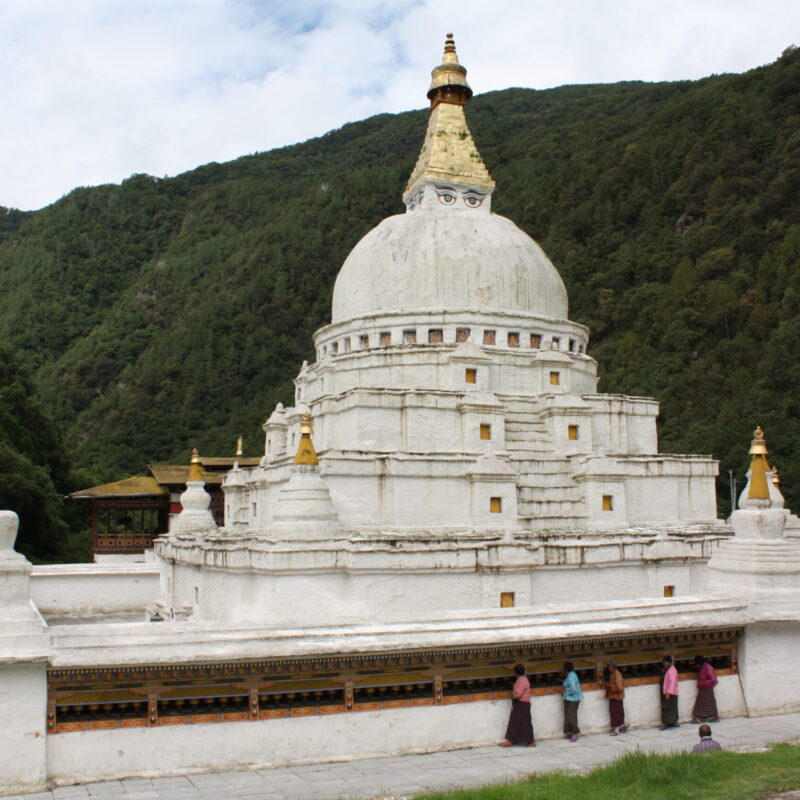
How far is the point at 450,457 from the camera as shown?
59.8 ft

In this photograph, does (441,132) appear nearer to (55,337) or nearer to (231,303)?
(231,303)

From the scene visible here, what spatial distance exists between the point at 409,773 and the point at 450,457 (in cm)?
1090

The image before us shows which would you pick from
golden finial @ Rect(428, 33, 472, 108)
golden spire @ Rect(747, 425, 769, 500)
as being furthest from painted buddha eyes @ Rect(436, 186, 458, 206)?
golden spire @ Rect(747, 425, 769, 500)

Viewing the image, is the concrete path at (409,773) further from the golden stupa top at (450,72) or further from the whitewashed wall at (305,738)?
the golden stupa top at (450,72)

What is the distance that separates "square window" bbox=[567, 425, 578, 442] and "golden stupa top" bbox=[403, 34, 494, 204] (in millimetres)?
7387

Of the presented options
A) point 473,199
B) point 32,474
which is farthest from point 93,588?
point 473,199

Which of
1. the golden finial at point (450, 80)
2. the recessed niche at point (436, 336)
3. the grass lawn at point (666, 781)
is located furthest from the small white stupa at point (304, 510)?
the golden finial at point (450, 80)

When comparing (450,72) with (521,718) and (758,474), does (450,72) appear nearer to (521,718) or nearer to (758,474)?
(758,474)

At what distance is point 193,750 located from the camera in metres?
7.53

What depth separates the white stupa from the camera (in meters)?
15.1

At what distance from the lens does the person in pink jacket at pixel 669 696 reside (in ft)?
29.4

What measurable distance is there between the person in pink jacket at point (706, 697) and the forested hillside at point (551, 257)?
104 feet

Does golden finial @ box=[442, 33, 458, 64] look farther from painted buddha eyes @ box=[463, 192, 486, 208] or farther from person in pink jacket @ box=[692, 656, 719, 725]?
person in pink jacket @ box=[692, 656, 719, 725]

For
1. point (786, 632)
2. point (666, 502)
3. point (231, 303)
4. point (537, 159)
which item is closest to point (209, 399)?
point (231, 303)
